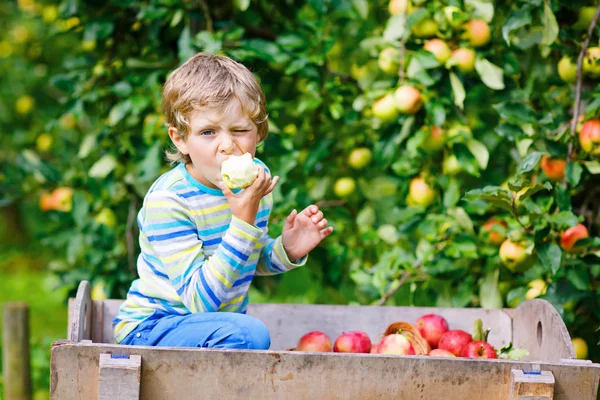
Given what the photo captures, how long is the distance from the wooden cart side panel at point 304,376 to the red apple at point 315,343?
20.8 inches

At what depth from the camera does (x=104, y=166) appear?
113 inches

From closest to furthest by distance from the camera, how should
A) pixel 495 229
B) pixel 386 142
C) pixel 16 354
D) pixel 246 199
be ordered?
pixel 246 199
pixel 495 229
pixel 386 142
pixel 16 354

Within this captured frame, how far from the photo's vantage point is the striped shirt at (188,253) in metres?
1.68

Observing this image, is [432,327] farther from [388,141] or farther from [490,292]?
[388,141]

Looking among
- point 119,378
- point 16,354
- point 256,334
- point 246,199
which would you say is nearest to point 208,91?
point 246,199

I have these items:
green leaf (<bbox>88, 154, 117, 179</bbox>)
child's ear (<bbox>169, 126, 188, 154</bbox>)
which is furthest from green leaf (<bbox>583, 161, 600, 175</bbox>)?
green leaf (<bbox>88, 154, 117, 179</bbox>)

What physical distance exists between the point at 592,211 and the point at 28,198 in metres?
2.09

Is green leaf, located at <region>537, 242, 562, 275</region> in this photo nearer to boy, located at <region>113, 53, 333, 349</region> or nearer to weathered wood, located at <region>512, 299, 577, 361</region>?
weathered wood, located at <region>512, 299, 577, 361</region>

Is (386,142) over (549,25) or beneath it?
beneath

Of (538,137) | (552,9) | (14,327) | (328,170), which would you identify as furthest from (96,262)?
(552,9)

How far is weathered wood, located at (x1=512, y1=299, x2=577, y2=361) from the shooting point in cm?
173

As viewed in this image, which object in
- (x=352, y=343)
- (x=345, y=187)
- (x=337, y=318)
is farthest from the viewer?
(x=345, y=187)

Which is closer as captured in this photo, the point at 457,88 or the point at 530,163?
the point at 530,163

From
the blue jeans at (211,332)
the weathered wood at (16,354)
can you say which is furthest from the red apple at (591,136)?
the weathered wood at (16,354)
